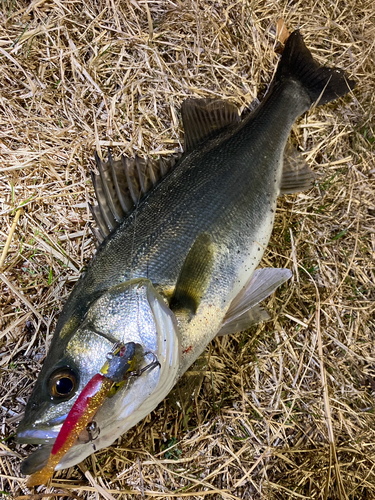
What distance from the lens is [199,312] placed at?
5.50 feet

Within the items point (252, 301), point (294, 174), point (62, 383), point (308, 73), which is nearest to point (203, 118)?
point (294, 174)

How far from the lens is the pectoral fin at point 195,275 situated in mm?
1622

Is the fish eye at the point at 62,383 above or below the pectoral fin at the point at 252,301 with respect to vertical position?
above

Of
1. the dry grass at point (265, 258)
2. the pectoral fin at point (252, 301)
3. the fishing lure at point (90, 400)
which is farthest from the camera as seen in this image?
the dry grass at point (265, 258)

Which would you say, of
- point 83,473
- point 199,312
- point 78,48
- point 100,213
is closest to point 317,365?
point 199,312

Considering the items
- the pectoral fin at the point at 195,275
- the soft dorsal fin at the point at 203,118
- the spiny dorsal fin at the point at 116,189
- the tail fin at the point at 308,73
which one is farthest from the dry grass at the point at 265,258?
the pectoral fin at the point at 195,275

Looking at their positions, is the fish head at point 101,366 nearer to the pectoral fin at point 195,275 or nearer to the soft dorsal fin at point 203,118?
the pectoral fin at point 195,275

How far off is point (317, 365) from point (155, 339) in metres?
1.43

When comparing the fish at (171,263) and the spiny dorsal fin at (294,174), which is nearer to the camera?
the fish at (171,263)

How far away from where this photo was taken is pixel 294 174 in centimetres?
230

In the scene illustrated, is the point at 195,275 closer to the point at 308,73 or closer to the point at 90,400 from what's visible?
the point at 90,400

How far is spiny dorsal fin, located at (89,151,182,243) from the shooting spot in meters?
1.77

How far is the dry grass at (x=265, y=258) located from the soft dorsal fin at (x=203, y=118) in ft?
1.04

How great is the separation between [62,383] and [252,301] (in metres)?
1.09
